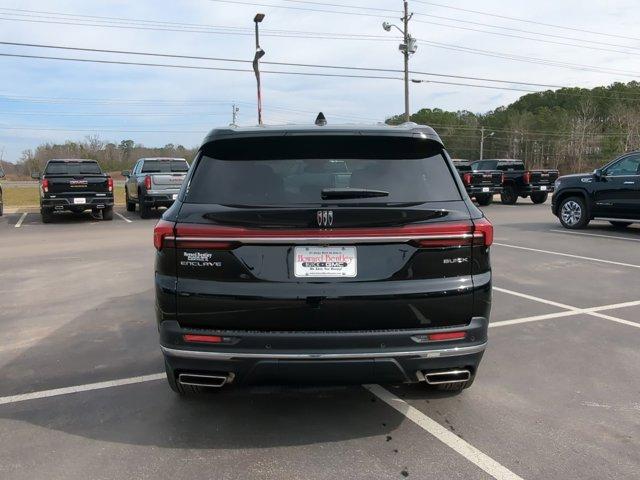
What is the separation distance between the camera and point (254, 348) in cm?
288

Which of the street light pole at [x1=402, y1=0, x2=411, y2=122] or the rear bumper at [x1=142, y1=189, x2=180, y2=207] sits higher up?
the street light pole at [x1=402, y1=0, x2=411, y2=122]

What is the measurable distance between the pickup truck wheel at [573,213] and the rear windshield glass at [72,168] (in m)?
13.7

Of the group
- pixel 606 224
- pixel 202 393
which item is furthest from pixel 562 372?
pixel 606 224

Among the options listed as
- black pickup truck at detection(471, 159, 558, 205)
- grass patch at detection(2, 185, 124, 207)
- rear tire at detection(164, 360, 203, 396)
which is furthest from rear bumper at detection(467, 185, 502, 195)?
rear tire at detection(164, 360, 203, 396)

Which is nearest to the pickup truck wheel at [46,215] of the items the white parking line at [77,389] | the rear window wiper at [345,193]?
the white parking line at [77,389]

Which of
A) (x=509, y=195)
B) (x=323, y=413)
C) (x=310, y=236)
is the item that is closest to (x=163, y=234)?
(x=310, y=236)

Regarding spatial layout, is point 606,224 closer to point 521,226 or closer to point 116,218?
point 521,226

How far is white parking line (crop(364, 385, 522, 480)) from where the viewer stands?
2854 mm

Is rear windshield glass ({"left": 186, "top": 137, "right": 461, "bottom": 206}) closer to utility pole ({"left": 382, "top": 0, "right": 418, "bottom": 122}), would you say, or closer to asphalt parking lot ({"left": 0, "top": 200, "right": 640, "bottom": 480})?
asphalt parking lot ({"left": 0, "top": 200, "right": 640, "bottom": 480})

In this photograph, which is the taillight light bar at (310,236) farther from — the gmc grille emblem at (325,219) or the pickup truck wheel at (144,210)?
the pickup truck wheel at (144,210)

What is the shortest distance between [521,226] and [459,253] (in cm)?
1229

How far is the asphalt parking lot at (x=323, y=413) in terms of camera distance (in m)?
2.92

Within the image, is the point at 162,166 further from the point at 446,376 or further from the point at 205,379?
the point at 446,376

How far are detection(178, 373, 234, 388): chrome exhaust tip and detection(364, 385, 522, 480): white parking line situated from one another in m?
1.23
